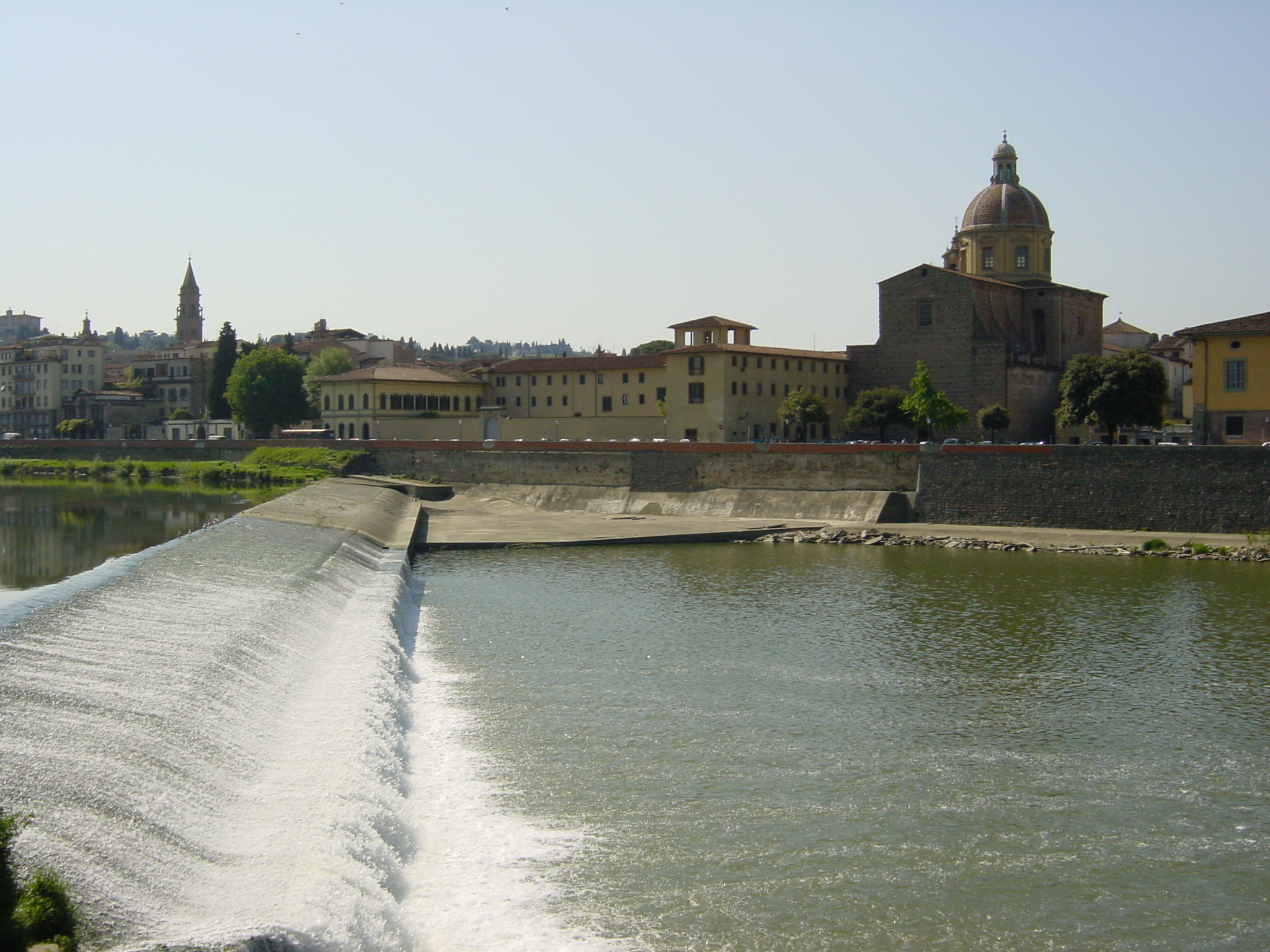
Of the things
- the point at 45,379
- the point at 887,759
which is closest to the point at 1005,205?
the point at 887,759

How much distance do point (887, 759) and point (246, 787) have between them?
26.2 ft

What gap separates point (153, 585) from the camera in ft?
68.0

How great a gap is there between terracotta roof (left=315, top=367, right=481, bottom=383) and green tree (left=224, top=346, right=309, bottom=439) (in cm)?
810

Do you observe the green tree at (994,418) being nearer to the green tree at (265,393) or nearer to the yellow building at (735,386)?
the yellow building at (735,386)

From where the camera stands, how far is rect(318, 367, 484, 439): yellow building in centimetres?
7231

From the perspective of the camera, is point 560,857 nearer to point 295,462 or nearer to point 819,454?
point 819,454

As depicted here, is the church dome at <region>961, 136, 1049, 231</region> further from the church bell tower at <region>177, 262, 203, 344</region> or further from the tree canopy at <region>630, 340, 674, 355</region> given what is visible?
the church bell tower at <region>177, 262, 203, 344</region>

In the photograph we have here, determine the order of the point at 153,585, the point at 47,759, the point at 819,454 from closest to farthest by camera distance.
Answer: the point at 47,759
the point at 153,585
the point at 819,454

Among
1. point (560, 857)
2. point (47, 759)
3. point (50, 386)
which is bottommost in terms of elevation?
point (560, 857)

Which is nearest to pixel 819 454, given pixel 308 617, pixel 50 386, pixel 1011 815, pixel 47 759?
pixel 308 617

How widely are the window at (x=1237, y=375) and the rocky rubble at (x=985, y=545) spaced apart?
31.3 feet

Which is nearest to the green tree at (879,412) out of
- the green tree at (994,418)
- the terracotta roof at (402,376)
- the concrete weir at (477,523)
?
the green tree at (994,418)

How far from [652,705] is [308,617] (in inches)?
259

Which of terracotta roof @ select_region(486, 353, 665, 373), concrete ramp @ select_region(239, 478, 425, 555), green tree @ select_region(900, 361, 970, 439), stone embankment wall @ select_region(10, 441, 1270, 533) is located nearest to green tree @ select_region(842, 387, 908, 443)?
green tree @ select_region(900, 361, 970, 439)
